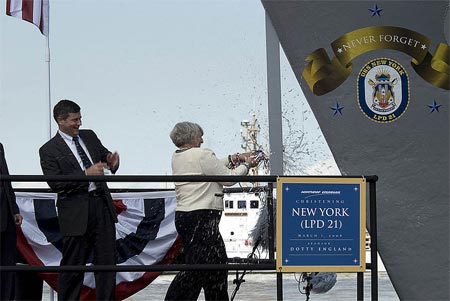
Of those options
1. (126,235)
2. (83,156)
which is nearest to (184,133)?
(83,156)

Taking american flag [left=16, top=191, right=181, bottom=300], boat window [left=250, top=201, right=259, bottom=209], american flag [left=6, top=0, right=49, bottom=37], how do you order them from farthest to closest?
american flag [left=6, top=0, right=49, bottom=37] < boat window [left=250, top=201, right=259, bottom=209] < american flag [left=16, top=191, right=181, bottom=300]

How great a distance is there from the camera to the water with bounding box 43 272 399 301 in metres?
7.30

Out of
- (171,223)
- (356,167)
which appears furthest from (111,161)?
(356,167)

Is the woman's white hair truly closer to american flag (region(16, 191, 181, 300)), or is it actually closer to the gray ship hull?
the gray ship hull

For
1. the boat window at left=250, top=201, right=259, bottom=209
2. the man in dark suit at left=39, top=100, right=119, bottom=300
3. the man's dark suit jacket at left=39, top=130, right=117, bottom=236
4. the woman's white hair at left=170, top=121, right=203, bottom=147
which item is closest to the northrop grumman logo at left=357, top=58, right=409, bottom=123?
the woman's white hair at left=170, top=121, right=203, bottom=147

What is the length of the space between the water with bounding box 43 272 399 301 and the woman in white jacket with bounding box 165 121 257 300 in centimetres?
46

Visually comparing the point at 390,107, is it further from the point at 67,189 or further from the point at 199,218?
the point at 67,189

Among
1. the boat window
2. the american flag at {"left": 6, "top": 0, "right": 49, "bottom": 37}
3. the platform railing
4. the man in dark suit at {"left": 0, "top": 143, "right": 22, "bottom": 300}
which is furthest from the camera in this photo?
the american flag at {"left": 6, "top": 0, "right": 49, "bottom": 37}

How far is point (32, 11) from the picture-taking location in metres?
7.96

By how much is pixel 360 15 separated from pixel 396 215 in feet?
4.48

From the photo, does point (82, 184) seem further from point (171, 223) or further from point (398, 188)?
point (398, 188)

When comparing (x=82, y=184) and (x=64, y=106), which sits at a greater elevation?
(x=64, y=106)

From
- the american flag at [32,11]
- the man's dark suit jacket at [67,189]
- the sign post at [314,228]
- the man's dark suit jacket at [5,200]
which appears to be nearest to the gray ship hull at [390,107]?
the sign post at [314,228]

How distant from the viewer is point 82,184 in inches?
233
